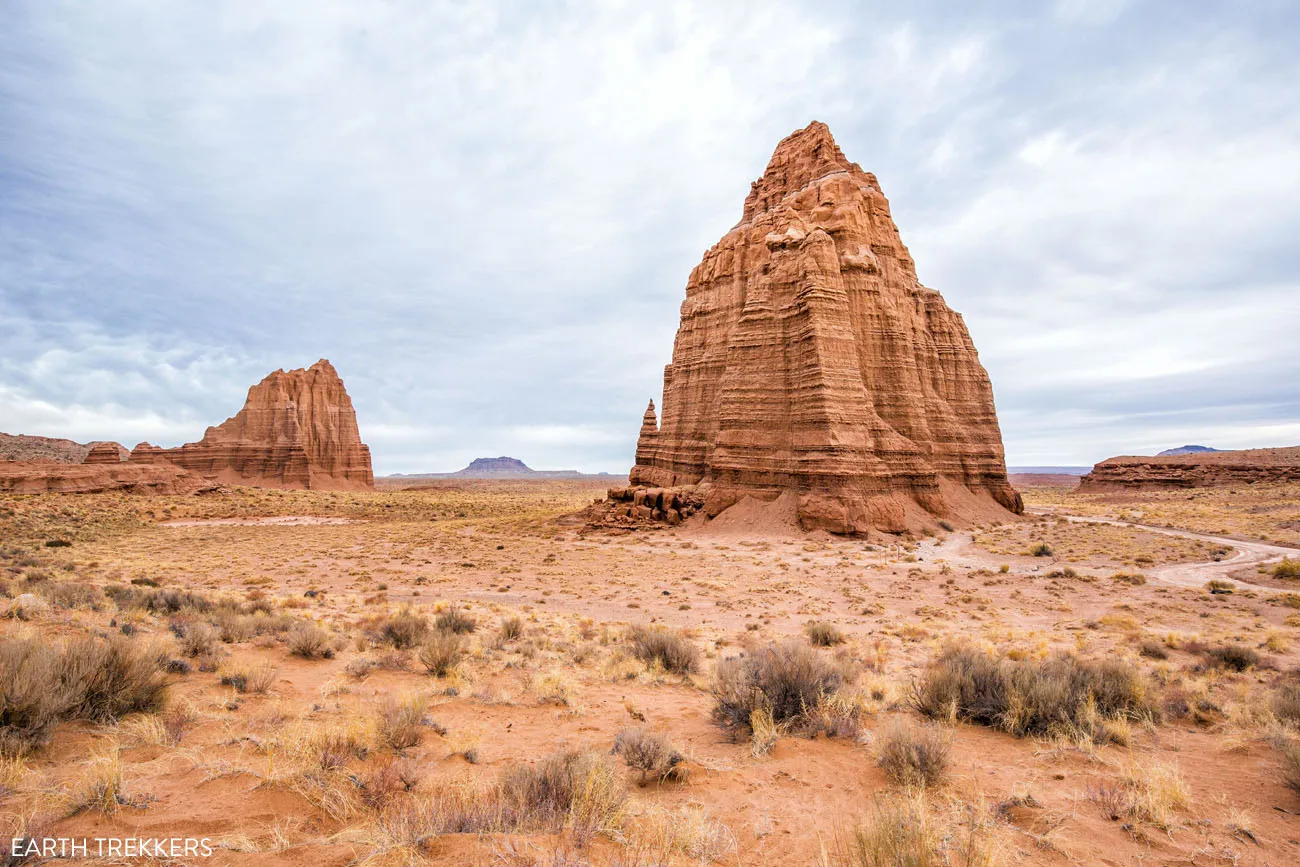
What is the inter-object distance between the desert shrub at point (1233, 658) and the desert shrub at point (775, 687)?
7.85 m

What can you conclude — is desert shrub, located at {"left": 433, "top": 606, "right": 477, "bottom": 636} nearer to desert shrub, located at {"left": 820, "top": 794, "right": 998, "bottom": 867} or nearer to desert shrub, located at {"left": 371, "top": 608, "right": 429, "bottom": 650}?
desert shrub, located at {"left": 371, "top": 608, "right": 429, "bottom": 650}

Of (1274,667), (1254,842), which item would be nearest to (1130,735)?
(1254,842)

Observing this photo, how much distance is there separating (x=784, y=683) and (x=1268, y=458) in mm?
101953

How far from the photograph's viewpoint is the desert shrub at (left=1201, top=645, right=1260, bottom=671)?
1013cm

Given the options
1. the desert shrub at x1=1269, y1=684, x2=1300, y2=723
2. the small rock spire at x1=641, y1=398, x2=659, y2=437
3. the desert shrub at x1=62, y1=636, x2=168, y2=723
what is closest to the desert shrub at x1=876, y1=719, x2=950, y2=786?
the desert shrub at x1=1269, y1=684, x2=1300, y2=723

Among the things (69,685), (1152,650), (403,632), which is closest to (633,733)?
(69,685)

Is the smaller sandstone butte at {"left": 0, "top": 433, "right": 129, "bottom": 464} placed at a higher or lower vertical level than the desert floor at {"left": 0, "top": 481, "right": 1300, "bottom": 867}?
higher

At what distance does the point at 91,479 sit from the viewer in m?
52.3

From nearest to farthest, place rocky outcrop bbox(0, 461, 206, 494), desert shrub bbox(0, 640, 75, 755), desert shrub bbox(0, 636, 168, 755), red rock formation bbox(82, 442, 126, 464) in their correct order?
desert shrub bbox(0, 640, 75, 755) < desert shrub bbox(0, 636, 168, 755) < rocky outcrop bbox(0, 461, 206, 494) < red rock formation bbox(82, 442, 126, 464)

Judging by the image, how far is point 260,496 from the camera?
212 ft

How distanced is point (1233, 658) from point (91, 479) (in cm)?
7532

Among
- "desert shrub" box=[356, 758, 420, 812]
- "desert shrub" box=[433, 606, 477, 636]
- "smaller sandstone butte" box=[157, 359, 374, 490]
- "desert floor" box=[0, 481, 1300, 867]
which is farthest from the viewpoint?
"smaller sandstone butte" box=[157, 359, 374, 490]

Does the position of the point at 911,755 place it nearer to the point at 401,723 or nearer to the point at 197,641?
the point at 401,723

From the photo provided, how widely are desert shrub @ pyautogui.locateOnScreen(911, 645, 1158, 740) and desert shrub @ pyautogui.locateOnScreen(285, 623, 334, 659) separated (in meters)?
9.69
